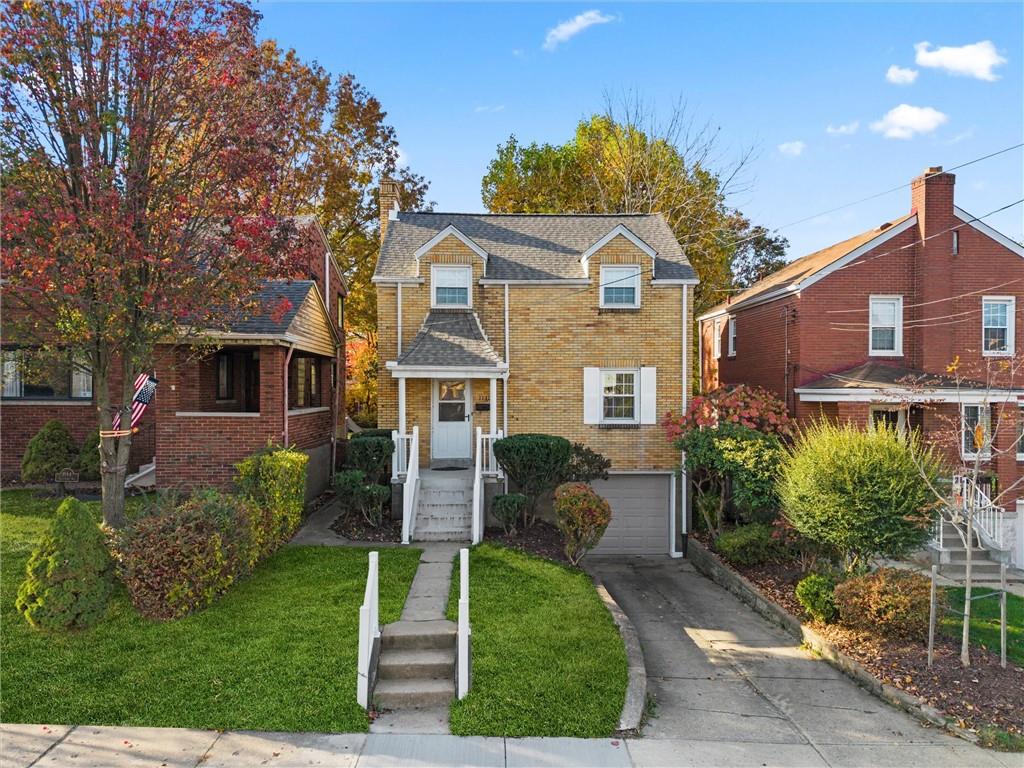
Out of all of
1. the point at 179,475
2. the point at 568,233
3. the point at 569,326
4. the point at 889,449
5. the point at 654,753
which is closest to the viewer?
the point at 654,753

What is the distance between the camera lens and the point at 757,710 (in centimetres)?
691

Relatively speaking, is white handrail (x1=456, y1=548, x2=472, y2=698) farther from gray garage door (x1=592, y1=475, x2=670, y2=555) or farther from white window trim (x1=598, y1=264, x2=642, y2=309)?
white window trim (x1=598, y1=264, x2=642, y2=309)

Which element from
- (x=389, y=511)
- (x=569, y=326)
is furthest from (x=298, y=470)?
(x=569, y=326)

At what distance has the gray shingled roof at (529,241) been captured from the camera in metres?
15.6

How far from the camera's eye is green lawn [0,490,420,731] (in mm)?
6012

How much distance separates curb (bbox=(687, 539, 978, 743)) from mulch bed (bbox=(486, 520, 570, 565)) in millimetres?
3447

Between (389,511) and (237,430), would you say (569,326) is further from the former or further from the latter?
(237,430)

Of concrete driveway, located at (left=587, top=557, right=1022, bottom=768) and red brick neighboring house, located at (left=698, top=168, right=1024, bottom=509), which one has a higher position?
red brick neighboring house, located at (left=698, top=168, right=1024, bottom=509)

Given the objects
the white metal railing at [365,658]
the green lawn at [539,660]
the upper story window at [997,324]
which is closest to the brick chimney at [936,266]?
the upper story window at [997,324]

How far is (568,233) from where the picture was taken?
56.4ft

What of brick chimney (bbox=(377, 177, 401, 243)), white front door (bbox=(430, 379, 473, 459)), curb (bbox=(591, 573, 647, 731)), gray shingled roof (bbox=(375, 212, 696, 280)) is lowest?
curb (bbox=(591, 573, 647, 731))

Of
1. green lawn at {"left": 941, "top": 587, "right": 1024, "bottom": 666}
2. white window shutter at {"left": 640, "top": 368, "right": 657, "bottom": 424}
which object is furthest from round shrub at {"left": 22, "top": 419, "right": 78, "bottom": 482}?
green lawn at {"left": 941, "top": 587, "right": 1024, "bottom": 666}

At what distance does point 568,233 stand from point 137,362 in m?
11.3

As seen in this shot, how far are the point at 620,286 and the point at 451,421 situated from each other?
5451mm
